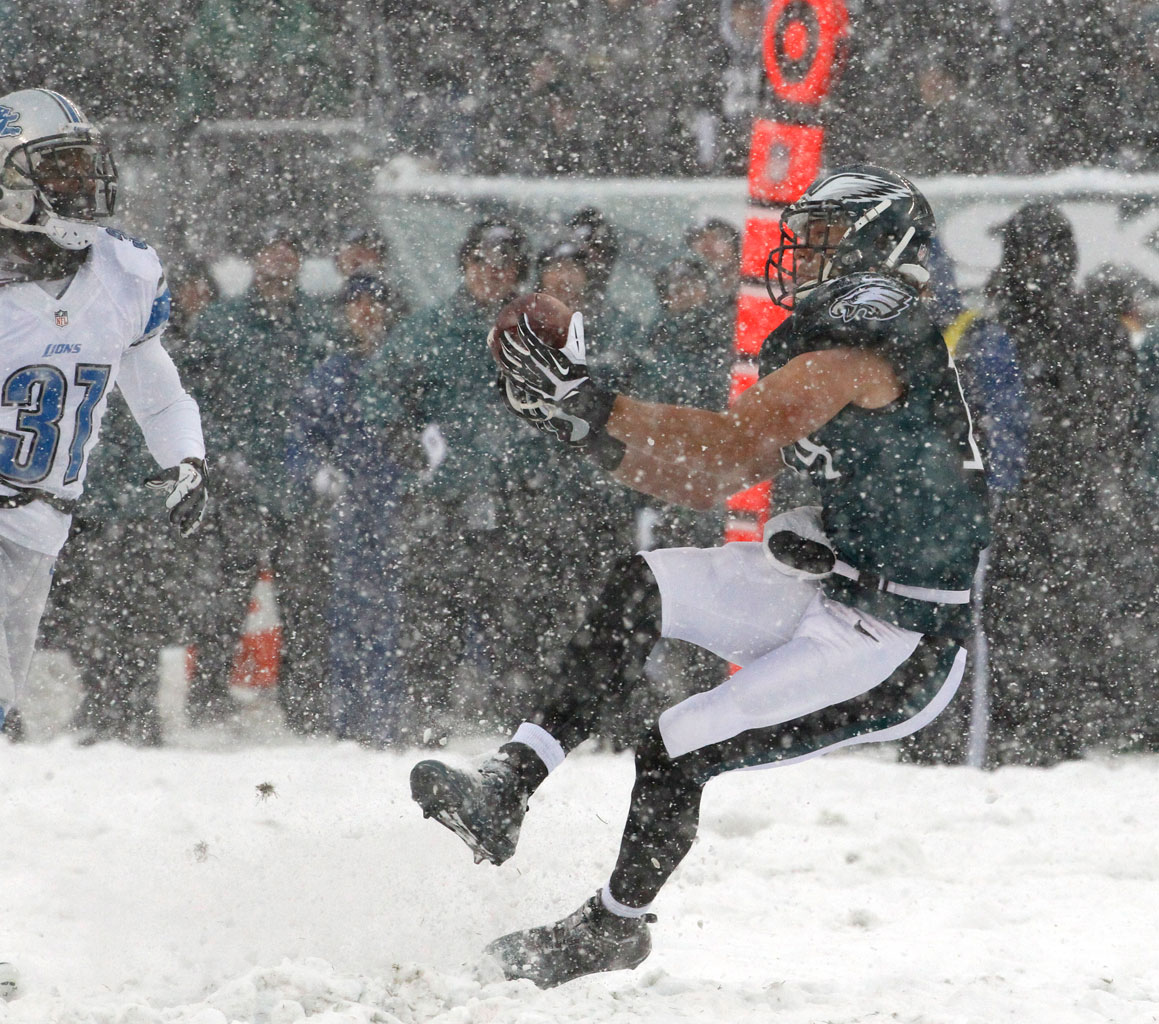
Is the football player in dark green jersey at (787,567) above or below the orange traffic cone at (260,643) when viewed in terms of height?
above

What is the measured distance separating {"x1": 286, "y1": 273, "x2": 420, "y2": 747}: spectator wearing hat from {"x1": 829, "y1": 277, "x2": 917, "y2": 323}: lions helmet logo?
2539 mm

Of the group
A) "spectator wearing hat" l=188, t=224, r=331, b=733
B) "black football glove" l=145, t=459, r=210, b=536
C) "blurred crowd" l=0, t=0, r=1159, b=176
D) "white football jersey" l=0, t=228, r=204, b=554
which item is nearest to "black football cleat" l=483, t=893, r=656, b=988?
"black football glove" l=145, t=459, r=210, b=536

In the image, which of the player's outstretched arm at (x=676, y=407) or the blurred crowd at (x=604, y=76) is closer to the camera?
the player's outstretched arm at (x=676, y=407)

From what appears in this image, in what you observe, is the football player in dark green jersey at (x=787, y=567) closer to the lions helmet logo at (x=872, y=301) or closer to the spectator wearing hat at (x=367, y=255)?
the lions helmet logo at (x=872, y=301)

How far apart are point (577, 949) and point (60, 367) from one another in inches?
70.9

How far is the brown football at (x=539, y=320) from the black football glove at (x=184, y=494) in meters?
0.98

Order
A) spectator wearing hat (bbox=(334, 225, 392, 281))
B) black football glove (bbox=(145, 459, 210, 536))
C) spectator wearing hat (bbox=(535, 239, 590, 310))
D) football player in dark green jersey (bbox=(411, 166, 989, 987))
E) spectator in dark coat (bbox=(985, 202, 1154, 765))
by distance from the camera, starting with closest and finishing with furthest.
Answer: football player in dark green jersey (bbox=(411, 166, 989, 987))
black football glove (bbox=(145, 459, 210, 536))
spectator in dark coat (bbox=(985, 202, 1154, 765))
spectator wearing hat (bbox=(535, 239, 590, 310))
spectator wearing hat (bbox=(334, 225, 392, 281))

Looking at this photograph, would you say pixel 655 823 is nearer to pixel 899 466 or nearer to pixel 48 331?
pixel 899 466

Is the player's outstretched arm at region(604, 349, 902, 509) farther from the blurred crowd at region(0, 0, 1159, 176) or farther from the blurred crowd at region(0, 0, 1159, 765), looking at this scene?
the blurred crowd at region(0, 0, 1159, 176)

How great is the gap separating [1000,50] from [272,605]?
3.56m

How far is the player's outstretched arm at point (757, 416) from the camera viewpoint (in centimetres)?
259

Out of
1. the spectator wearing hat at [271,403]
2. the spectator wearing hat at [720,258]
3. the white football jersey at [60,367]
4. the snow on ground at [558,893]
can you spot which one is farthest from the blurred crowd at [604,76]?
the snow on ground at [558,893]

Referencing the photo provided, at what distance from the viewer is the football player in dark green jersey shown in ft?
8.59

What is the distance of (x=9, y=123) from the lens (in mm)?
3010
